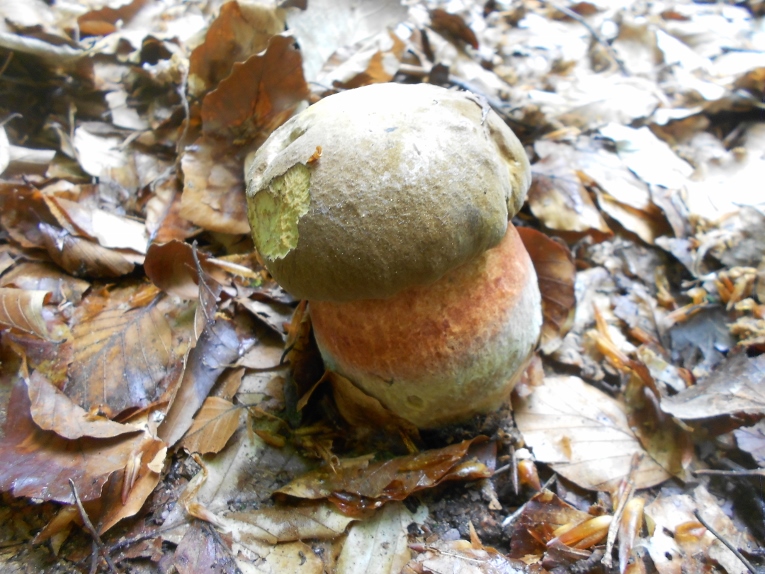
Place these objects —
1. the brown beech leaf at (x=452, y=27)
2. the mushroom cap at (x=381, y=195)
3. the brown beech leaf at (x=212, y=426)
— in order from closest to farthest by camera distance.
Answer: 1. the mushroom cap at (x=381, y=195)
2. the brown beech leaf at (x=212, y=426)
3. the brown beech leaf at (x=452, y=27)

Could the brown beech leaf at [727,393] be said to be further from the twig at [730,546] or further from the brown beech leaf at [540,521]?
the brown beech leaf at [540,521]

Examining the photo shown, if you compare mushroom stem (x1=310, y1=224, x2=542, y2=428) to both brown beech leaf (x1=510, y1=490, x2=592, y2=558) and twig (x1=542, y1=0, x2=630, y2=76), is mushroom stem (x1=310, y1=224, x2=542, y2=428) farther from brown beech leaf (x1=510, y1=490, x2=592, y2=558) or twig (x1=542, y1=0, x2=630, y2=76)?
twig (x1=542, y1=0, x2=630, y2=76)

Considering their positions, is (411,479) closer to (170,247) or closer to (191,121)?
(170,247)

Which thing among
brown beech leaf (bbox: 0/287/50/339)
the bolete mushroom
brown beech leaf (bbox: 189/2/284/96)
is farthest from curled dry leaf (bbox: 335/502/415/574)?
brown beech leaf (bbox: 189/2/284/96)

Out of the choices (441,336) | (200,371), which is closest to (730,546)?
(441,336)

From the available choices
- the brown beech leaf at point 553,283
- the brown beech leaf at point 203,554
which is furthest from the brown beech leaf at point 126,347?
the brown beech leaf at point 553,283
